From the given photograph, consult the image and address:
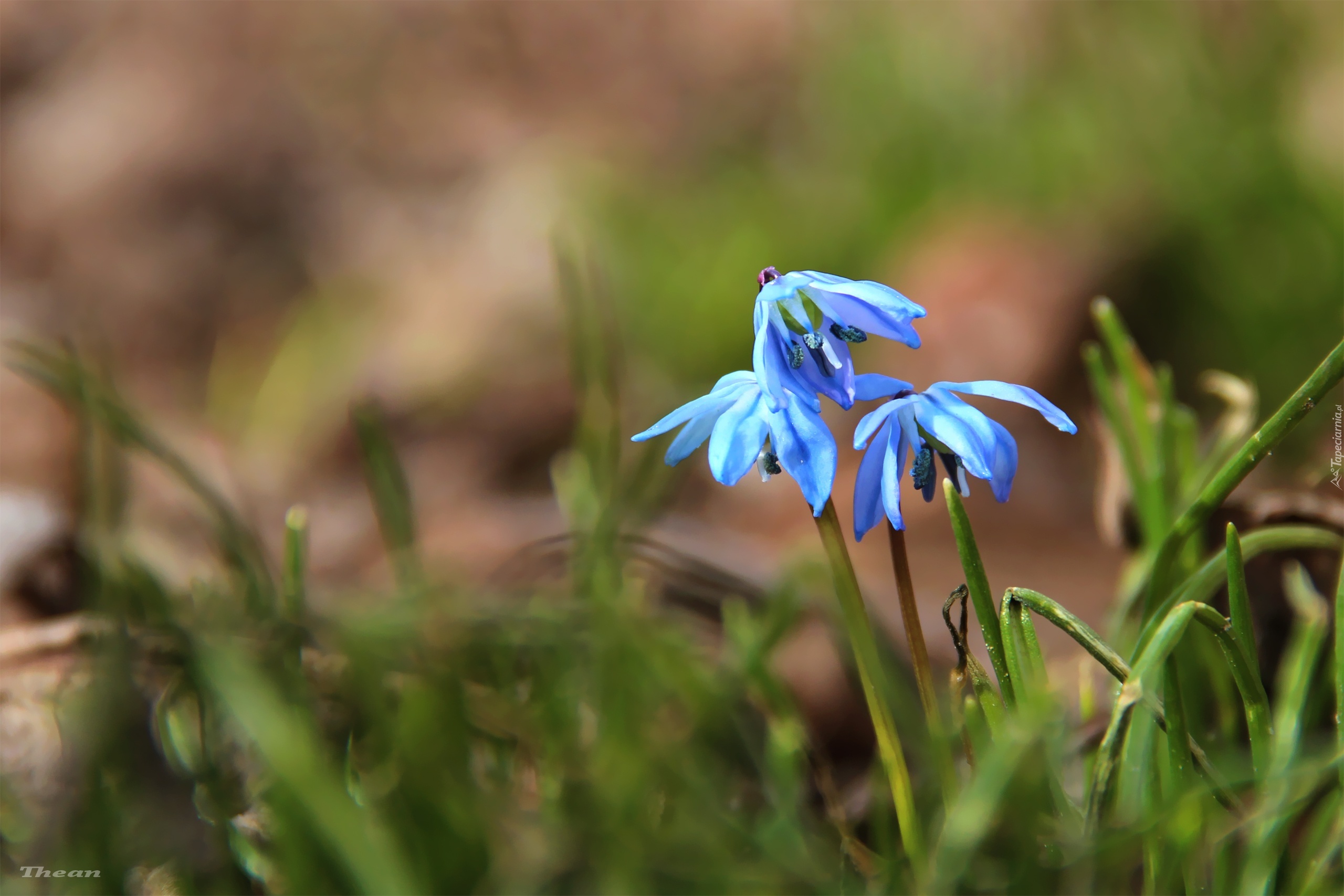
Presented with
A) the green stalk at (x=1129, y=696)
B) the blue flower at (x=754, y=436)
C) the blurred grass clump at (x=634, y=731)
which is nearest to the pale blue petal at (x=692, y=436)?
the blue flower at (x=754, y=436)

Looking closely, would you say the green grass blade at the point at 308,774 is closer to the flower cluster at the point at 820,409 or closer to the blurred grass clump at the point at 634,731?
the blurred grass clump at the point at 634,731

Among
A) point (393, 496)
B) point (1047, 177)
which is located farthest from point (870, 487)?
point (1047, 177)

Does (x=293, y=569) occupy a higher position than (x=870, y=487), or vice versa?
(x=870, y=487)

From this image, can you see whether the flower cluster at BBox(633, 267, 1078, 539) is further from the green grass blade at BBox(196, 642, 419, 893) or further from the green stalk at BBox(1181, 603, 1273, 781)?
the green grass blade at BBox(196, 642, 419, 893)

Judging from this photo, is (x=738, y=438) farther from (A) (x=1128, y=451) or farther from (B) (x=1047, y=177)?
(B) (x=1047, y=177)

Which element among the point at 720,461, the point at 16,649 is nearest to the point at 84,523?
the point at 16,649

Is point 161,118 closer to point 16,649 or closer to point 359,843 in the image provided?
point 16,649
